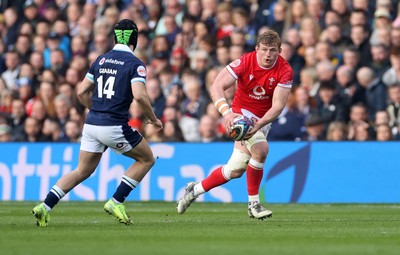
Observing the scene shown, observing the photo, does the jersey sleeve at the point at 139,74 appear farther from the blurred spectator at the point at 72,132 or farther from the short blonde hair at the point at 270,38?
the blurred spectator at the point at 72,132

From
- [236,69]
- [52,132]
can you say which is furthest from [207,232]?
[52,132]

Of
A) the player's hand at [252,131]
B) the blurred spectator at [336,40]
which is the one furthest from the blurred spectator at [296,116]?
the player's hand at [252,131]

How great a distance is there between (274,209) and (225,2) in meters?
6.77

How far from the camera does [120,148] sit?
1291 centimetres

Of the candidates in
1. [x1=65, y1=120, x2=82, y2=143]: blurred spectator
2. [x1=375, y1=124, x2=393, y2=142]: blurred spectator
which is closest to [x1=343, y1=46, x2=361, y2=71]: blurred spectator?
[x1=375, y1=124, x2=393, y2=142]: blurred spectator

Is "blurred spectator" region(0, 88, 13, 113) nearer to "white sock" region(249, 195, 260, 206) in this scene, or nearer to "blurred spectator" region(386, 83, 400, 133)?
"blurred spectator" region(386, 83, 400, 133)

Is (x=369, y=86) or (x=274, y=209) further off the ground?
(x=369, y=86)

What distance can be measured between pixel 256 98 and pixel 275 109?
56cm

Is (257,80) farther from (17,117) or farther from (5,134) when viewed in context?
(17,117)

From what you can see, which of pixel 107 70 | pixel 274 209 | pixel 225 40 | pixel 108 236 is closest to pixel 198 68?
pixel 225 40

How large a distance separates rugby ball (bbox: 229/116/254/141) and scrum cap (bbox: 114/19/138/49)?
171 centimetres

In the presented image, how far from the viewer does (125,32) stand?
12.9 meters

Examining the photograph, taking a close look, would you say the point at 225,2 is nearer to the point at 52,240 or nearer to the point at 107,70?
the point at 107,70

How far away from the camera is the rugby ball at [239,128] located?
13670 mm
